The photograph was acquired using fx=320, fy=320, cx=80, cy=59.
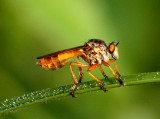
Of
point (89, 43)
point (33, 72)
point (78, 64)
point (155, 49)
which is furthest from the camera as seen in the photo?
point (33, 72)

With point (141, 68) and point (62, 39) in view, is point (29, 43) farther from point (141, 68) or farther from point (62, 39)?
point (141, 68)

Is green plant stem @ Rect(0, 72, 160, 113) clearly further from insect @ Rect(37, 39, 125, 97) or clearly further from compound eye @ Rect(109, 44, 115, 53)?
compound eye @ Rect(109, 44, 115, 53)

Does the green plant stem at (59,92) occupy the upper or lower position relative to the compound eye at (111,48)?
upper

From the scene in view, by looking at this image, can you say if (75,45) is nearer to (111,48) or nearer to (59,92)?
(111,48)

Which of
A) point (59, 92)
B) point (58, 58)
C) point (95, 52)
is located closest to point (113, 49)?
point (95, 52)

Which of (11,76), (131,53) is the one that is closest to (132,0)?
(131,53)

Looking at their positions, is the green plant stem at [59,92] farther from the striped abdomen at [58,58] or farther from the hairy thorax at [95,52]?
the hairy thorax at [95,52]

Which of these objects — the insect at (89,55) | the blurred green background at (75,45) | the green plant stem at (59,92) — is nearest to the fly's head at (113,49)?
the insect at (89,55)
